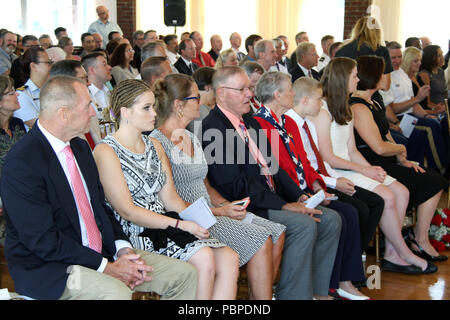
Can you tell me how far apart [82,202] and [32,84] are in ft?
7.43

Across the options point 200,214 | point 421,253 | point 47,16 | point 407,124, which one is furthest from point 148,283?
point 47,16

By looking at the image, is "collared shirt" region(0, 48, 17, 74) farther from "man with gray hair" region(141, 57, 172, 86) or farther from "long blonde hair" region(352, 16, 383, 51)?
"long blonde hair" region(352, 16, 383, 51)

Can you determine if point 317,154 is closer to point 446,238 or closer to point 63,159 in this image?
point 446,238

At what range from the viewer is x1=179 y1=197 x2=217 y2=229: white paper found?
2.62 meters

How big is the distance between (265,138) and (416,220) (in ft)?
5.28

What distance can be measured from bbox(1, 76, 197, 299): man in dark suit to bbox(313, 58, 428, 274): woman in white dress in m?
1.87

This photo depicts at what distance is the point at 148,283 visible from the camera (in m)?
2.43

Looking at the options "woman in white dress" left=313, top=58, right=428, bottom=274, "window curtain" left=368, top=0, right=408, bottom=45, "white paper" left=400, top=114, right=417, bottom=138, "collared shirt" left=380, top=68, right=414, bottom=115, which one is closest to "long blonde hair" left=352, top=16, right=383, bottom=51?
"collared shirt" left=380, top=68, right=414, bottom=115

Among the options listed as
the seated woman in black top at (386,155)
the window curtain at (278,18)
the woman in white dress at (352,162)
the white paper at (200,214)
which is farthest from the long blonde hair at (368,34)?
the window curtain at (278,18)

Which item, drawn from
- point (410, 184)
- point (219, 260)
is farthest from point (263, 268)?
point (410, 184)

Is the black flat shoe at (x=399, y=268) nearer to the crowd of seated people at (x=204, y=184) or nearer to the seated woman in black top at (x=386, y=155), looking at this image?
the crowd of seated people at (x=204, y=184)

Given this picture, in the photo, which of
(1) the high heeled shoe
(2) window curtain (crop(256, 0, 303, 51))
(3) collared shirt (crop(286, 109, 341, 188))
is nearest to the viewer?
(3) collared shirt (crop(286, 109, 341, 188))

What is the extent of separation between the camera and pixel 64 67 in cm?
390

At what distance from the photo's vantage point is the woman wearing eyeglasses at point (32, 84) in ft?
13.0
